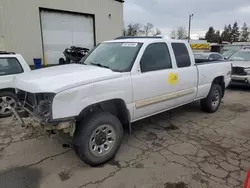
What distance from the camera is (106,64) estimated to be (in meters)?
3.91

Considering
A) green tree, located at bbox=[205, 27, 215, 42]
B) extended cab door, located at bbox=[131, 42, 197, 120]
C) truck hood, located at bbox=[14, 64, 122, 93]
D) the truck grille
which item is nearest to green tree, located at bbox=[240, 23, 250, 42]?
green tree, located at bbox=[205, 27, 215, 42]

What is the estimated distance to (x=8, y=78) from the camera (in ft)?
18.2

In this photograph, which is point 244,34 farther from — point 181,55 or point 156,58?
point 156,58

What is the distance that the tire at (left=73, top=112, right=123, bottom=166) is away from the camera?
3.07 meters

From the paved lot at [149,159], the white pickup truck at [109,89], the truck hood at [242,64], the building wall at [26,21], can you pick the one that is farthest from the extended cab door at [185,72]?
the building wall at [26,21]

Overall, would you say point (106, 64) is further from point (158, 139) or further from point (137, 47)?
point (158, 139)

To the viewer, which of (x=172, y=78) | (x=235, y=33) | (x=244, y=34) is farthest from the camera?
(x=235, y=33)

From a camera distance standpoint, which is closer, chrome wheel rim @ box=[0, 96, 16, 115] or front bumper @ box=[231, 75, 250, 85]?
chrome wheel rim @ box=[0, 96, 16, 115]

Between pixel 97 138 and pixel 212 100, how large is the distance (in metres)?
3.79

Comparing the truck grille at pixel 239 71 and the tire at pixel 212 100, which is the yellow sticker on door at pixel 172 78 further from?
the truck grille at pixel 239 71

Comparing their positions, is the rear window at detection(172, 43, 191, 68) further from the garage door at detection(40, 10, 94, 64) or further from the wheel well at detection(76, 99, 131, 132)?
the garage door at detection(40, 10, 94, 64)

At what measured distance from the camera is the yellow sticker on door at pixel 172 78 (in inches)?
167

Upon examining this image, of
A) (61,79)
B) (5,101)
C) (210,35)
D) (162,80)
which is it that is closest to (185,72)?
(162,80)

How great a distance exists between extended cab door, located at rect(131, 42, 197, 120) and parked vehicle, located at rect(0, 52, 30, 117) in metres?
3.52
